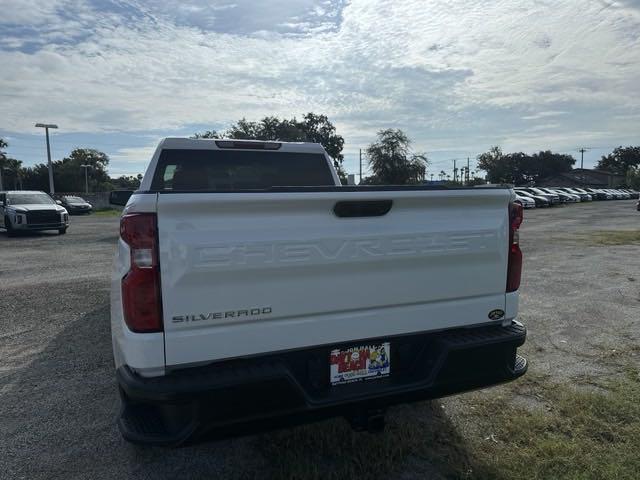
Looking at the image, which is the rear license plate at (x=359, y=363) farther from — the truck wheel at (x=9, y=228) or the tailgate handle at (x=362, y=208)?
the truck wheel at (x=9, y=228)

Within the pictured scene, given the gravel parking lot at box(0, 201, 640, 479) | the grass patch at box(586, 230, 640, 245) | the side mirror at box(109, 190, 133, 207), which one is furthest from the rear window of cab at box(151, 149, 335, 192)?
the grass patch at box(586, 230, 640, 245)

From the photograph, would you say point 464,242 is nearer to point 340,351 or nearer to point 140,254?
point 340,351

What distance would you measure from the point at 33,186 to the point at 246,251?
10631 cm

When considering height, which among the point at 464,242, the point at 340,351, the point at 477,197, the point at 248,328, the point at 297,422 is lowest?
the point at 297,422

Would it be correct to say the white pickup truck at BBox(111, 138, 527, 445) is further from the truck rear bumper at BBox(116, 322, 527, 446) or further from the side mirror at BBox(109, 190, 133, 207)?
the side mirror at BBox(109, 190, 133, 207)

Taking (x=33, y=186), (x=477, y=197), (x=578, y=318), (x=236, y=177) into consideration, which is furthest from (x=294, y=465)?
(x=33, y=186)

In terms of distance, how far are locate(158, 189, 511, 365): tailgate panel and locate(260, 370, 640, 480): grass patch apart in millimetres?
886

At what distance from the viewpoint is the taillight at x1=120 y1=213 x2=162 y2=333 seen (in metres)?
2.16

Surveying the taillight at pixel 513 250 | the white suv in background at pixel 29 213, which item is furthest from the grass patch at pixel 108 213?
the taillight at pixel 513 250

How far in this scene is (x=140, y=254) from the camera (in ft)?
7.14

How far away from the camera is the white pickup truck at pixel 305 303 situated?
7.14 feet

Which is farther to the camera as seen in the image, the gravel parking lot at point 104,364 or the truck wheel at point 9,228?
the truck wheel at point 9,228

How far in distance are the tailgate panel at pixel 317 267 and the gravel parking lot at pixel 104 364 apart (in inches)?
39.4

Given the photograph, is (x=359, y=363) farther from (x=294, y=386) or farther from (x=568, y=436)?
(x=568, y=436)
